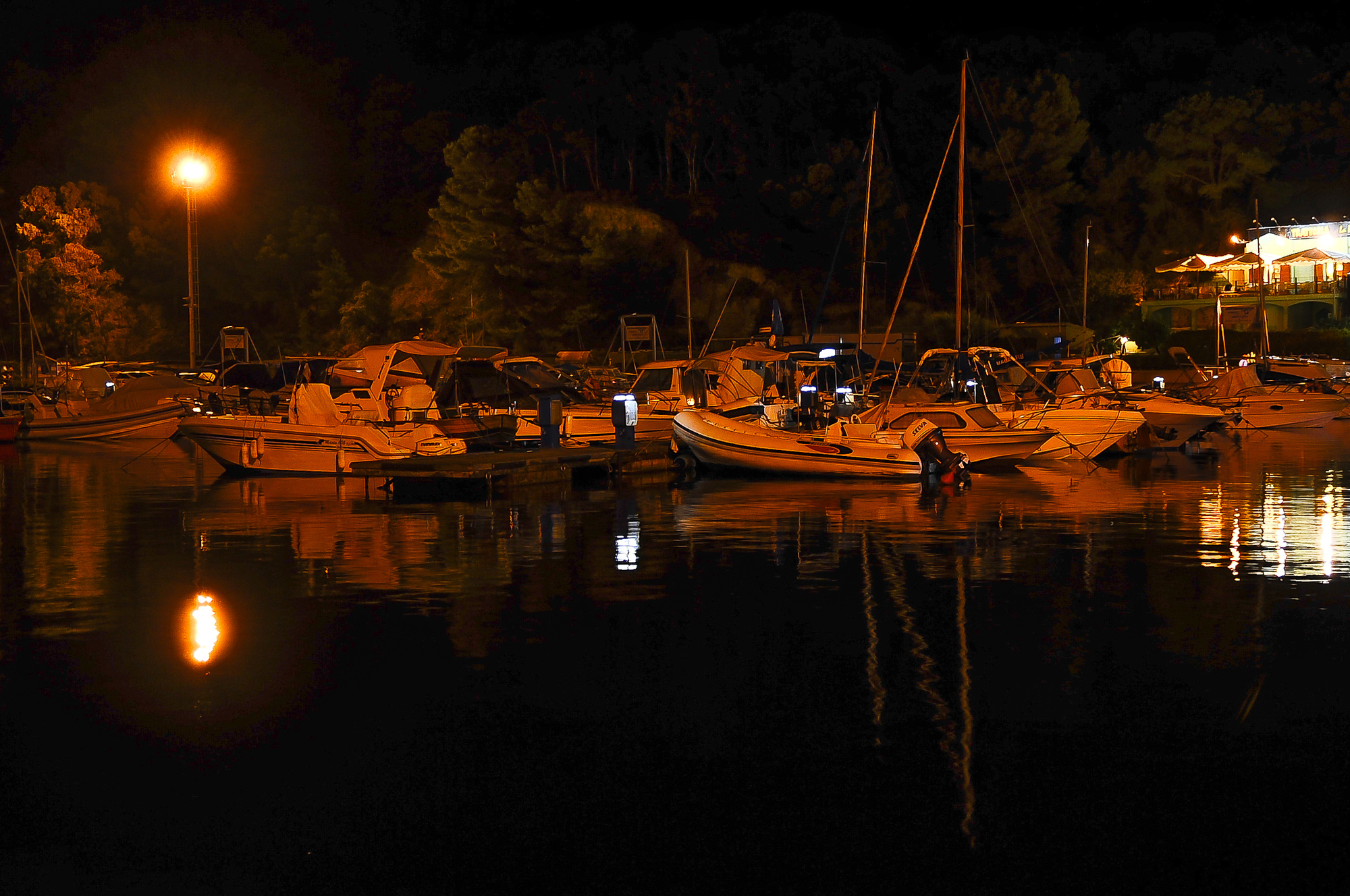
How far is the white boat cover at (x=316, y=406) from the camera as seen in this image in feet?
89.2

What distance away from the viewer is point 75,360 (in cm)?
8031

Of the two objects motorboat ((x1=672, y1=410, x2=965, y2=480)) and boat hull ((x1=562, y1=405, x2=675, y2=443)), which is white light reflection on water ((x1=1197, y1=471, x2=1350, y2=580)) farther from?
boat hull ((x1=562, y1=405, x2=675, y2=443))

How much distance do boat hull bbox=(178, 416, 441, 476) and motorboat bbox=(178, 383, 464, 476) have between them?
0.01 meters

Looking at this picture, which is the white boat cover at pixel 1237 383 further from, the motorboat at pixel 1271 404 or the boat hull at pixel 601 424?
the boat hull at pixel 601 424

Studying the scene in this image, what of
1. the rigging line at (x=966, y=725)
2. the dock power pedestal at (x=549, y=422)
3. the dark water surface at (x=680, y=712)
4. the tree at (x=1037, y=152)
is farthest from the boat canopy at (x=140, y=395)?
the tree at (x=1037, y=152)

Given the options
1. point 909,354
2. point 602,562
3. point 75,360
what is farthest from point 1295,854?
point 75,360

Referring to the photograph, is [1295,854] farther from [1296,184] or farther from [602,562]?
[1296,184]

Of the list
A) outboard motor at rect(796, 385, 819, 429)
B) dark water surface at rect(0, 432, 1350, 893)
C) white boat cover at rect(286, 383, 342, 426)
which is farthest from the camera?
outboard motor at rect(796, 385, 819, 429)

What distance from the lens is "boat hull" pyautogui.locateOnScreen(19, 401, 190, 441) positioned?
39.0 metres

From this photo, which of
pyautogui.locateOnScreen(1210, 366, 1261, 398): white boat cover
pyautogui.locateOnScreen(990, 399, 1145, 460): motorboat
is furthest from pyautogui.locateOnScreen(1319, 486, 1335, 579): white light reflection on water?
pyautogui.locateOnScreen(1210, 366, 1261, 398): white boat cover

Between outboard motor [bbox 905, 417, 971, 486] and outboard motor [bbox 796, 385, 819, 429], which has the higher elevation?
outboard motor [bbox 796, 385, 819, 429]

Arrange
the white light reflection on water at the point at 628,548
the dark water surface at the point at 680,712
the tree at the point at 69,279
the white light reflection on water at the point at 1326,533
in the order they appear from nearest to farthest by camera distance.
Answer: the dark water surface at the point at 680,712, the white light reflection on water at the point at 1326,533, the white light reflection on water at the point at 628,548, the tree at the point at 69,279

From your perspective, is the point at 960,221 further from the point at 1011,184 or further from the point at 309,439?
the point at 1011,184

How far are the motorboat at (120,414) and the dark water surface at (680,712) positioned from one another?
22.7m
